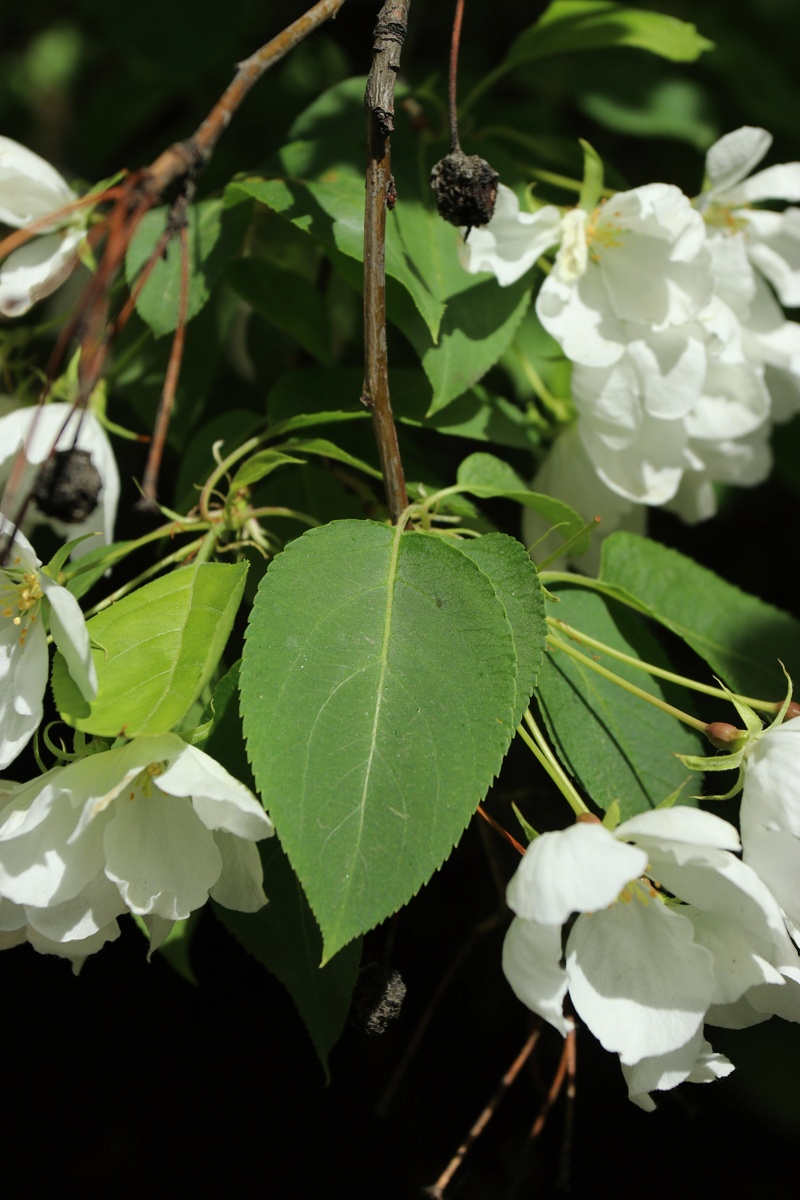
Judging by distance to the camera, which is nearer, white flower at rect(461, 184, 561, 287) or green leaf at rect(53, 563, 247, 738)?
green leaf at rect(53, 563, 247, 738)

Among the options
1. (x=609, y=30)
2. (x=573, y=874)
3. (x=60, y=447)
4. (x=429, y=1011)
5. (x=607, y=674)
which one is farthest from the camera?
(x=609, y=30)

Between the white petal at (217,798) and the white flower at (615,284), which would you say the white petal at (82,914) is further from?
the white flower at (615,284)

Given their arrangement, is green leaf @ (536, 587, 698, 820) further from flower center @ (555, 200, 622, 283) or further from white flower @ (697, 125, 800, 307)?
white flower @ (697, 125, 800, 307)

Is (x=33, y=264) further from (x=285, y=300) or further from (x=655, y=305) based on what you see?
(x=655, y=305)

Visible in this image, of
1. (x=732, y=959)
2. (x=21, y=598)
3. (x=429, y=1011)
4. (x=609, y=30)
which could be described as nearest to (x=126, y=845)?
(x=21, y=598)

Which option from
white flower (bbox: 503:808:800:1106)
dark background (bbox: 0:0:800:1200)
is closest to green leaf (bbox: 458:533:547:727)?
white flower (bbox: 503:808:800:1106)
